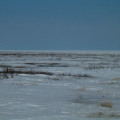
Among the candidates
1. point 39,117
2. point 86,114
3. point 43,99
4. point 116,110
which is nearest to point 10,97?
point 43,99

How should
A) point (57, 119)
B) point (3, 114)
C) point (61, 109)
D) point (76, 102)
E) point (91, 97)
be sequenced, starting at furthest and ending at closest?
point (91, 97) < point (76, 102) < point (61, 109) < point (3, 114) < point (57, 119)

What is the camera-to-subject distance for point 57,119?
534cm

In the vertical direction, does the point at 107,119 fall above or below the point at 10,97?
below

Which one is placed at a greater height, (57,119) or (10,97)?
(10,97)

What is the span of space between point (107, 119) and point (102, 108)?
114cm

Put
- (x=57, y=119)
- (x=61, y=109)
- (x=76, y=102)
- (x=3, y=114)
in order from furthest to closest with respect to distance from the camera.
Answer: (x=76, y=102), (x=61, y=109), (x=3, y=114), (x=57, y=119)

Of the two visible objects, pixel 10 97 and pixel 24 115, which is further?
pixel 10 97

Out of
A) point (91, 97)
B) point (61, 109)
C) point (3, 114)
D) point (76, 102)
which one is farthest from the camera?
point (91, 97)

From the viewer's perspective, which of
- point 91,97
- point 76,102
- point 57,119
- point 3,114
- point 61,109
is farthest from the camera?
point 91,97

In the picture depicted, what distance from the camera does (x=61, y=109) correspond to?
6312mm

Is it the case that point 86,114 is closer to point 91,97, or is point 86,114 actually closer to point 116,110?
point 116,110

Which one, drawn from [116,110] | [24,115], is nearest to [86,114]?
[116,110]

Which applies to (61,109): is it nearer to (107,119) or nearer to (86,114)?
(86,114)

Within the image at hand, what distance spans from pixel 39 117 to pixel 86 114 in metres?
1.32
